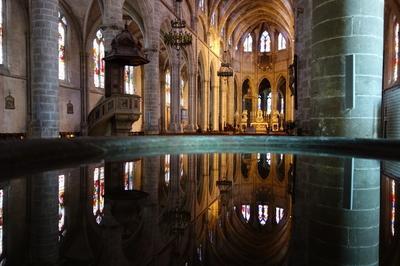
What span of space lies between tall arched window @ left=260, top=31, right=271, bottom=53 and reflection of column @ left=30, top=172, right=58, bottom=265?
153ft

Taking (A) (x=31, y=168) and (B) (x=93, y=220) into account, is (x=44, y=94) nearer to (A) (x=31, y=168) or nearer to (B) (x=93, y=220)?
(A) (x=31, y=168)

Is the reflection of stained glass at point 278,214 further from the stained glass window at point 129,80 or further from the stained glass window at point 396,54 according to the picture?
the stained glass window at point 129,80

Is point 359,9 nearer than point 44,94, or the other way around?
point 359,9

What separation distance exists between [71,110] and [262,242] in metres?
21.6

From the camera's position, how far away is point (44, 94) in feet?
33.6

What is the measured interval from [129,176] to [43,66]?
7930mm

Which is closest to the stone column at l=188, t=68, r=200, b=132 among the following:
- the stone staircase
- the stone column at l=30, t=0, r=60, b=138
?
the stone staircase

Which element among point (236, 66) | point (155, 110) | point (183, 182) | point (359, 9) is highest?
point (236, 66)

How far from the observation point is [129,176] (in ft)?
12.7

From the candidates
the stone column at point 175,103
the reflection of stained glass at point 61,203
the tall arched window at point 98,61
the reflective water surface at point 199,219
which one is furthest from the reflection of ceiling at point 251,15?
the reflection of stained glass at point 61,203

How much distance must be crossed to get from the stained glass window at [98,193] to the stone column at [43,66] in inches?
269

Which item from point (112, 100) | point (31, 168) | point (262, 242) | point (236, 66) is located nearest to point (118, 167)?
point (31, 168)

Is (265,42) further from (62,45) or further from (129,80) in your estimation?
(62,45)

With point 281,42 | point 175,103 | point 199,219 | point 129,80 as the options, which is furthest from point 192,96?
point 199,219
